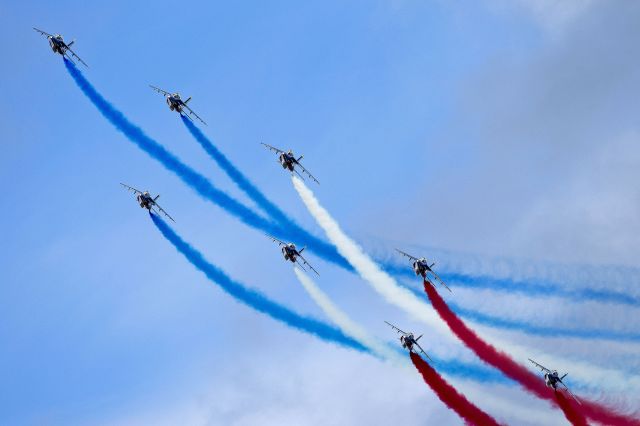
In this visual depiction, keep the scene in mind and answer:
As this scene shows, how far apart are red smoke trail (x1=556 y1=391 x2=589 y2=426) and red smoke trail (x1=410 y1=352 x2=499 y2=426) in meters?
8.46

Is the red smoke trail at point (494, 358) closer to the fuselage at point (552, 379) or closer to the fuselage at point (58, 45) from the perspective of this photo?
the fuselage at point (552, 379)

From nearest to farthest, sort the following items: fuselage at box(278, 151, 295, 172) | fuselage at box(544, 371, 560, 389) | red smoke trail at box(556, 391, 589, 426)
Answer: red smoke trail at box(556, 391, 589, 426)
fuselage at box(544, 371, 560, 389)
fuselage at box(278, 151, 295, 172)

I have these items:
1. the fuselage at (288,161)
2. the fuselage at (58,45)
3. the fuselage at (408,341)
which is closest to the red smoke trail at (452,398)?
the fuselage at (408,341)

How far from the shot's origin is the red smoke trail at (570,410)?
11206 cm

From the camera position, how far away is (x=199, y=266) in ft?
408

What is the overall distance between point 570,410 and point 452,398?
44.6ft

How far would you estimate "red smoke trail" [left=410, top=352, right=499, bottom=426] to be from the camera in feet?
375

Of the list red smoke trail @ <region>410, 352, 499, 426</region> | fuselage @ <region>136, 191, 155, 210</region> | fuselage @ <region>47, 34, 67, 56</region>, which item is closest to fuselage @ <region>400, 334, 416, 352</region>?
red smoke trail @ <region>410, 352, 499, 426</region>

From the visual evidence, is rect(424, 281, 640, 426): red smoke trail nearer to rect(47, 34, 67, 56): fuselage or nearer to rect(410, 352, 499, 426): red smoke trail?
rect(410, 352, 499, 426): red smoke trail

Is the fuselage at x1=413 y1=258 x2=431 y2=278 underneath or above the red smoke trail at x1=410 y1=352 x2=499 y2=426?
above

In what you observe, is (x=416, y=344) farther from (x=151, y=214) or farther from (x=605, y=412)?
(x=151, y=214)

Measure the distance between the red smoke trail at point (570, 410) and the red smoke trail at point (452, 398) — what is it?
8462 millimetres

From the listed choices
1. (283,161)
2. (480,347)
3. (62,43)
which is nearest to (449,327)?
(480,347)

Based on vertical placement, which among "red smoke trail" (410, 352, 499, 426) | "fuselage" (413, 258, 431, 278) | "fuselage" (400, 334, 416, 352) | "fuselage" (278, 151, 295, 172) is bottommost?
"red smoke trail" (410, 352, 499, 426)
